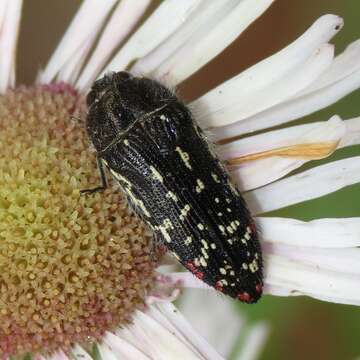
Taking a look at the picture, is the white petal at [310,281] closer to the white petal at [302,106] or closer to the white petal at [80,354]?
the white petal at [302,106]

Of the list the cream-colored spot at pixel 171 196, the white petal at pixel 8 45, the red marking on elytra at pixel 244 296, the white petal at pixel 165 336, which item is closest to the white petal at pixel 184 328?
the white petal at pixel 165 336

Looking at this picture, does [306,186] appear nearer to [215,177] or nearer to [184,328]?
[215,177]

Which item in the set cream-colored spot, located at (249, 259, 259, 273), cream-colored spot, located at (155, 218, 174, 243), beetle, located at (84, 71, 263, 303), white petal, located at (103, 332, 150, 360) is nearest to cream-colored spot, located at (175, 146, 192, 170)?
beetle, located at (84, 71, 263, 303)

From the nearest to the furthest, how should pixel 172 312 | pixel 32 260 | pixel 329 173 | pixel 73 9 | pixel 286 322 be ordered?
pixel 32 260, pixel 329 173, pixel 172 312, pixel 286 322, pixel 73 9

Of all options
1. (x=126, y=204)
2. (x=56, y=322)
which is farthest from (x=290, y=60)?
(x=56, y=322)

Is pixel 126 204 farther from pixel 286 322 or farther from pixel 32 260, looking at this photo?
pixel 286 322

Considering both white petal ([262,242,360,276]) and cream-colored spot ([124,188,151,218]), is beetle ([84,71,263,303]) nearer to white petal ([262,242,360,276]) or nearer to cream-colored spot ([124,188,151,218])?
cream-colored spot ([124,188,151,218])

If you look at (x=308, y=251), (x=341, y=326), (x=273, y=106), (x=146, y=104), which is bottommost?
(x=341, y=326)
